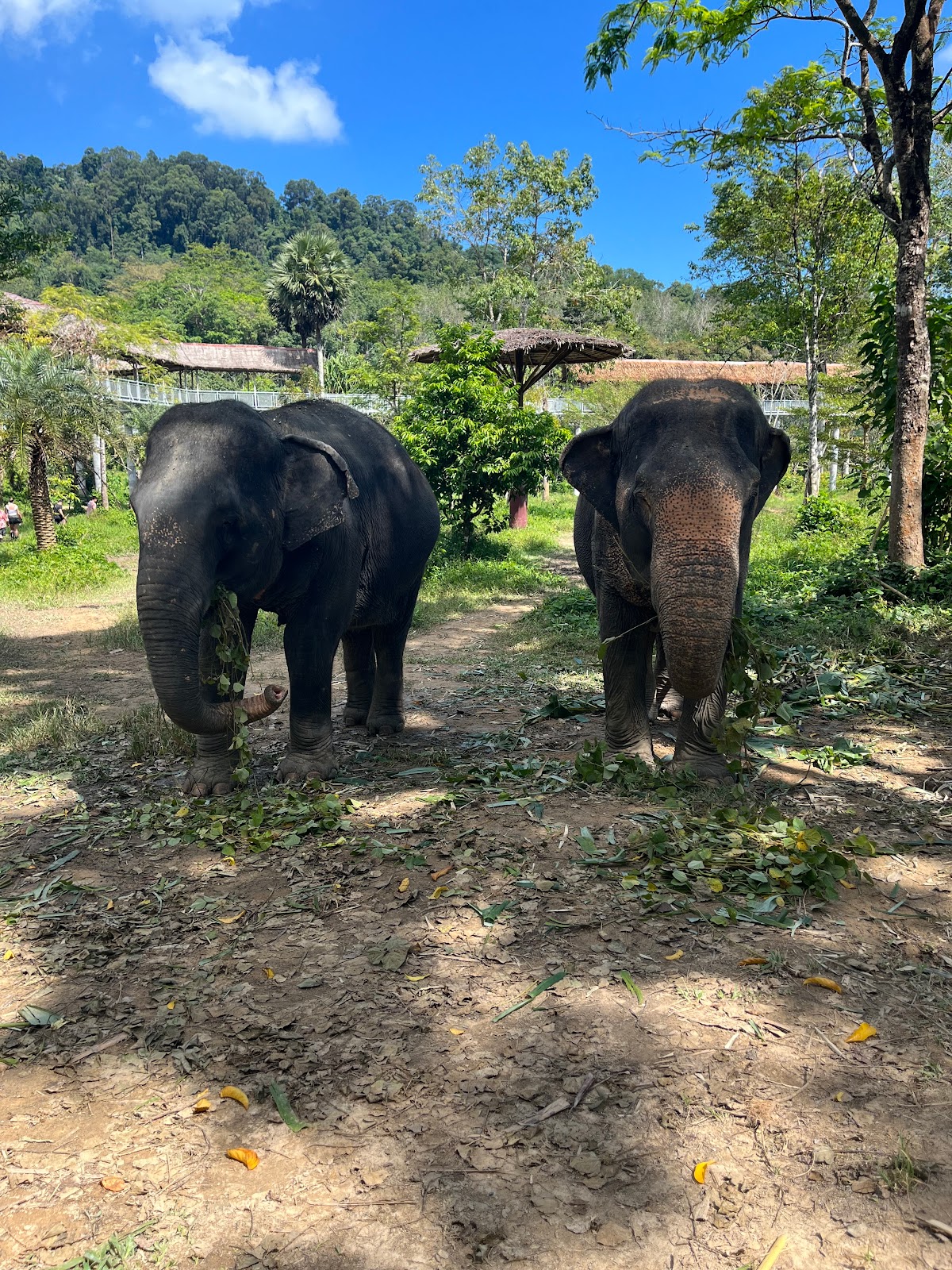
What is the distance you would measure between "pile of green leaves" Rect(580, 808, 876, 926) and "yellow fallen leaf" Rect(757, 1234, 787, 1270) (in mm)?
1453

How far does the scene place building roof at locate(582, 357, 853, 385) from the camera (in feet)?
112

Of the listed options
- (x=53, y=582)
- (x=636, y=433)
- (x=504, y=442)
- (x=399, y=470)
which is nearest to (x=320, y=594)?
(x=399, y=470)

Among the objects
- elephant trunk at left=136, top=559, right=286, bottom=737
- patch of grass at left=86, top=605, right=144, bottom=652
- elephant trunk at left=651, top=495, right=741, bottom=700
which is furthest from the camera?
patch of grass at left=86, top=605, right=144, bottom=652

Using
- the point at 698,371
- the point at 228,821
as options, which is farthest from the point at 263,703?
the point at 698,371

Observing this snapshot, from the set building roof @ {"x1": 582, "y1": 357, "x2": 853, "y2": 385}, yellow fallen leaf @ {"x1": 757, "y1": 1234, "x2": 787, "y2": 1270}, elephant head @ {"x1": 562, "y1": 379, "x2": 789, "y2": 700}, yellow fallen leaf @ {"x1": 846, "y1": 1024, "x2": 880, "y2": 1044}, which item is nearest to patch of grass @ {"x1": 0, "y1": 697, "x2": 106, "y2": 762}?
elephant head @ {"x1": 562, "y1": 379, "x2": 789, "y2": 700}

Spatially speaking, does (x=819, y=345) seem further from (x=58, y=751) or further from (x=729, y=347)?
(x=58, y=751)

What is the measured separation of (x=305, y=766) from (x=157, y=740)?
1.53m

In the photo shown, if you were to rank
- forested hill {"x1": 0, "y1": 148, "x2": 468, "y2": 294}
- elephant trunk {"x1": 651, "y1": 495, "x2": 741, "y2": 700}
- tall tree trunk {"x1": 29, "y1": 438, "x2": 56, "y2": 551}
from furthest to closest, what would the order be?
forested hill {"x1": 0, "y1": 148, "x2": 468, "y2": 294} → tall tree trunk {"x1": 29, "y1": 438, "x2": 56, "y2": 551} → elephant trunk {"x1": 651, "y1": 495, "x2": 741, "y2": 700}

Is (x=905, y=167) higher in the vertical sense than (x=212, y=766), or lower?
higher

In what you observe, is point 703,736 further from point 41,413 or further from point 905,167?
point 41,413

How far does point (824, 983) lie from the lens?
10.6 ft

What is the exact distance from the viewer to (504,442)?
17047mm

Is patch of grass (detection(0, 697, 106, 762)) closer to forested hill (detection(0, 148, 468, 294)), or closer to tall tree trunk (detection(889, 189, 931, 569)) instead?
tall tree trunk (detection(889, 189, 931, 569))

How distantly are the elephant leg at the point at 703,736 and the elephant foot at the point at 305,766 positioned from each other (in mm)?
2257
